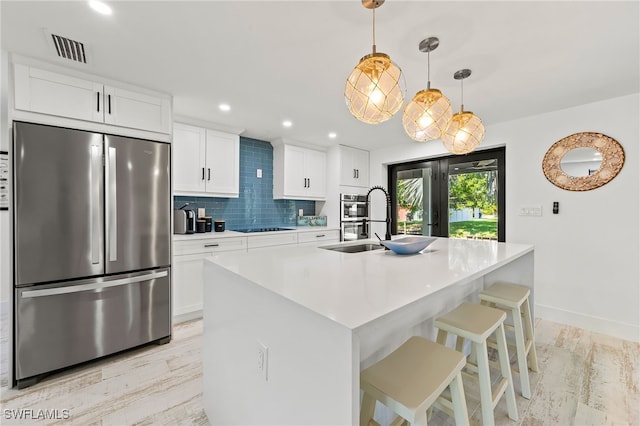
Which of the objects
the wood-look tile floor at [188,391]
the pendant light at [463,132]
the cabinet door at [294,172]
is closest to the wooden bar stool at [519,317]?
the wood-look tile floor at [188,391]

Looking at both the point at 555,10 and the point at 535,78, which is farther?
the point at 535,78

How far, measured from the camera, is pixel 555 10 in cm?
149

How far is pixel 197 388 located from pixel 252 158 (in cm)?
310

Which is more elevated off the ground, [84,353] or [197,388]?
[84,353]

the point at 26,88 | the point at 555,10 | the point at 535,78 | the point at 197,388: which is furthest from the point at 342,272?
the point at 26,88

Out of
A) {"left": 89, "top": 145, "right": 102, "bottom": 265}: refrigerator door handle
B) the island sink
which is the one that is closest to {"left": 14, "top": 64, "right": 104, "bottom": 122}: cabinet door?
{"left": 89, "top": 145, "right": 102, "bottom": 265}: refrigerator door handle

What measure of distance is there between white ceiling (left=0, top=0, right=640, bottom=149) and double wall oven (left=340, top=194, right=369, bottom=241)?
2.17 metres

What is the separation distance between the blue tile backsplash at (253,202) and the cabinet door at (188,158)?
409 mm

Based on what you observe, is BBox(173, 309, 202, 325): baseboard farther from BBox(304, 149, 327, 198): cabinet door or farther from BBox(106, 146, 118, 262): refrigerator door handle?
BBox(304, 149, 327, 198): cabinet door

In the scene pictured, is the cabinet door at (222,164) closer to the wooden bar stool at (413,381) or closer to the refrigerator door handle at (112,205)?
the refrigerator door handle at (112,205)

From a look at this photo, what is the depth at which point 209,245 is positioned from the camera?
10.3ft

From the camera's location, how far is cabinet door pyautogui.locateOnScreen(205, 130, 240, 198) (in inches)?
136

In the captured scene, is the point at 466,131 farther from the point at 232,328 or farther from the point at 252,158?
the point at 252,158

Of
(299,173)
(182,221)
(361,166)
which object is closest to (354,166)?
(361,166)
